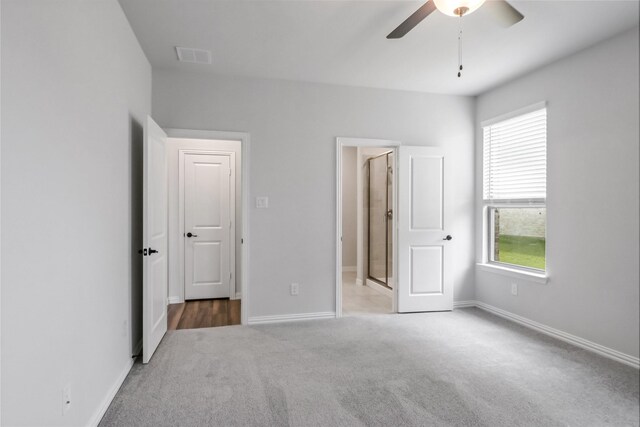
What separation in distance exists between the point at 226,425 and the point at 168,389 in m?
0.61

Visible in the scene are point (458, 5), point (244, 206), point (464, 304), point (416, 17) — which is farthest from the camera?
point (464, 304)

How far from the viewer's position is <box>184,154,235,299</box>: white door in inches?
183

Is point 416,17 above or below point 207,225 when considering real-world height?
above

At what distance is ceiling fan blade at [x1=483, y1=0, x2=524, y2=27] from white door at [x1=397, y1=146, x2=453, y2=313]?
2.03m

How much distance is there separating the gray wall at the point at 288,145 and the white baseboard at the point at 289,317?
46mm

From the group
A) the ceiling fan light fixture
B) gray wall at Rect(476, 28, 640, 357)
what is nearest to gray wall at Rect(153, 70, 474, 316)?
gray wall at Rect(476, 28, 640, 357)

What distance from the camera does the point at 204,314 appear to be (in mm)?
4055

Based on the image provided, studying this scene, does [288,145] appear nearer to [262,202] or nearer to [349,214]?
[262,202]

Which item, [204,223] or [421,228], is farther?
[204,223]

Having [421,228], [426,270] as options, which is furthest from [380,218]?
[426,270]

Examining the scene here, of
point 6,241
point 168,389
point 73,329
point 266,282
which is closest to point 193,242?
point 266,282

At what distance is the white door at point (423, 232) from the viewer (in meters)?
4.05

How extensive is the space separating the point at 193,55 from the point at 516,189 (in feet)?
11.9

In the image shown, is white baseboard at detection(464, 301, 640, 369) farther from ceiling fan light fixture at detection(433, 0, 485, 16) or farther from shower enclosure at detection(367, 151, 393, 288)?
ceiling fan light fixture at detection(433, 0, 485, 16)
